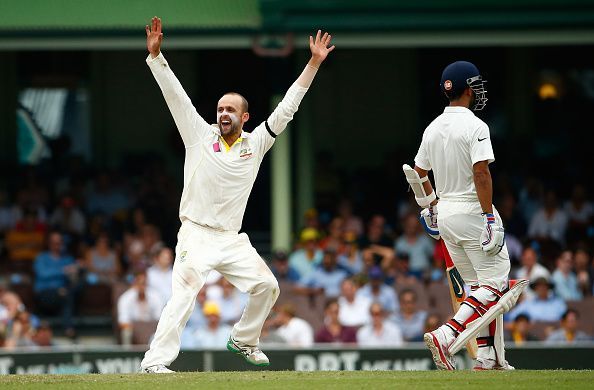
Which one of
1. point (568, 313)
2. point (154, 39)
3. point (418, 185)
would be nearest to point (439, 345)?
point (418, 185)

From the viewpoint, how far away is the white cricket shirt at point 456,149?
8820mm

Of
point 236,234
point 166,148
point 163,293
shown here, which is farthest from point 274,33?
point 236,234

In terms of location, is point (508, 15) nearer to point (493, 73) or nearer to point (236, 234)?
point (493, 73)

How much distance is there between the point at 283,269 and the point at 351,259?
2.92ft

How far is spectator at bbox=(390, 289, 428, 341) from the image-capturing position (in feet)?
50.5

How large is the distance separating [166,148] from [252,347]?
1175 centimetres

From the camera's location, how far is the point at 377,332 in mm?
15109

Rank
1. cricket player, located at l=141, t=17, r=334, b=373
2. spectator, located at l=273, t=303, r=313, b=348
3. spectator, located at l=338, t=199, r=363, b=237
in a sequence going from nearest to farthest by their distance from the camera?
cricket player, located at l=141, t=17, r=334, b=373 → spectator, located at l=273, t=303, r=313, b=348 → spectator, located at l=338, t=199, r=363, b=237

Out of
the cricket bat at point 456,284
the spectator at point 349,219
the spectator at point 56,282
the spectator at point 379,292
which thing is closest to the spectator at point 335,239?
the spectator at point 349,219

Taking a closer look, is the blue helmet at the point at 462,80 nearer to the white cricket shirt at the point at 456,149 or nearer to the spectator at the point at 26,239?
the white cricket shirt at the point at 456,149

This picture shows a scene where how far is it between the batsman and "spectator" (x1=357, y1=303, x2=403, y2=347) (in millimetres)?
5807

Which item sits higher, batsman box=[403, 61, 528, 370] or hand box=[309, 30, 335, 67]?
hand box=[309, 30, 335, 67]

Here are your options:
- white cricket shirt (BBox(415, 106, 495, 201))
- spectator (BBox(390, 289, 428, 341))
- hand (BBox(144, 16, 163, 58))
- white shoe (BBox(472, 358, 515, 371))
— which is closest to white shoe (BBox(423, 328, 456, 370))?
white shoe (BBox(472, 358, 515, 371))

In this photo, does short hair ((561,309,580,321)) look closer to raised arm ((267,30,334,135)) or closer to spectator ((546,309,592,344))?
spectator ((546,309,592,344))
